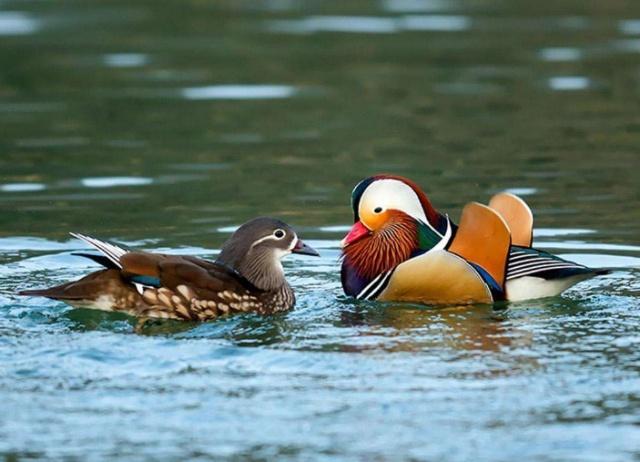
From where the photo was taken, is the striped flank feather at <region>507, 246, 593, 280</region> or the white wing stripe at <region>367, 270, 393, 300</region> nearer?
the striped flank feather at <region>507, 246, 593, 280</region>

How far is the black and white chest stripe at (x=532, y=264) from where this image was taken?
1016cm

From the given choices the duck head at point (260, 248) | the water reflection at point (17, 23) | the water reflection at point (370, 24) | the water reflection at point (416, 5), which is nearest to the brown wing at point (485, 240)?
the duck head at point (260, 248)

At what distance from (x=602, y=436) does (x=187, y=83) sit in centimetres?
1256

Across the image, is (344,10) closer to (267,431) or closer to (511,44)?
(511,44)

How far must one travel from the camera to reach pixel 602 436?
741 centimetres

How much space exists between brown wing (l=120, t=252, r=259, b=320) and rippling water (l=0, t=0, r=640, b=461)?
0.15 m

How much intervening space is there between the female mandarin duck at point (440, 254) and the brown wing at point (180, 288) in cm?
108

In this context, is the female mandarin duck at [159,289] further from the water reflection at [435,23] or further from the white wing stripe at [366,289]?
the water reflection at [435,23]

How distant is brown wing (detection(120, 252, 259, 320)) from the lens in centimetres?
980

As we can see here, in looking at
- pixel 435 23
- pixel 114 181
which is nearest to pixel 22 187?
pixel 114 181

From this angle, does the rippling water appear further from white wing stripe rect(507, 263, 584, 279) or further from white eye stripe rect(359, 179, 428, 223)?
white eye stripe rect(359, 179, 428, 223)

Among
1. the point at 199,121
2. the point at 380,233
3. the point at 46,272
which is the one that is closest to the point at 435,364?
the point at 380,233

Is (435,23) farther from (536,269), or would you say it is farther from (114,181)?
(536,269)

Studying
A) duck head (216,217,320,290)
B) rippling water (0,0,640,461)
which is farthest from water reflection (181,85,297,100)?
duck head (216,217,320,290)
